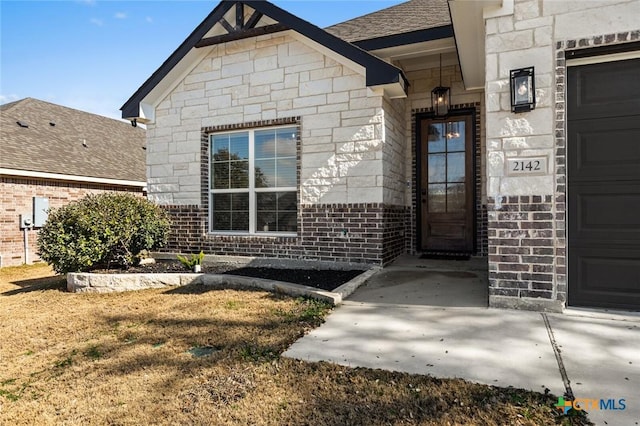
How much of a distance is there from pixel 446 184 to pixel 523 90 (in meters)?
3.46

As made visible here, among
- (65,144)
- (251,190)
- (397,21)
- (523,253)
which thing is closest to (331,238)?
(251,190)

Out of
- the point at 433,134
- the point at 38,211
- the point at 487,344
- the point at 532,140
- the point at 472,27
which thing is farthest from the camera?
the point at 38,211

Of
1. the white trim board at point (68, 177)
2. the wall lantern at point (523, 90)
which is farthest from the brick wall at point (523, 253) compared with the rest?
the white trim board at point (68, 177)

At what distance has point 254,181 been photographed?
6.89 meters

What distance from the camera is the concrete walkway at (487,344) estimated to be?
224 centimetres

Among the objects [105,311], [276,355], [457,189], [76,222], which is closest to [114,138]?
[76,222]

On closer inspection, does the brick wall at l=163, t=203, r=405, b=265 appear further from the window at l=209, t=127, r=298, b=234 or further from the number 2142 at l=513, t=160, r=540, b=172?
the number 2142 at l=513, t=160, r=540, b=172

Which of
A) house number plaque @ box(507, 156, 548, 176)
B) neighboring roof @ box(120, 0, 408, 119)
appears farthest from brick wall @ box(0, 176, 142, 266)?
house number plaque @ box(507, 156, 548, 176)

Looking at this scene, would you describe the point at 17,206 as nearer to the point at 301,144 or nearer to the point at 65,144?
the point at 65,144

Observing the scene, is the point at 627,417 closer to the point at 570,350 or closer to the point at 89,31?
the point at 570,350

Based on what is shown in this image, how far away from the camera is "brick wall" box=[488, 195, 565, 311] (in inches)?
138

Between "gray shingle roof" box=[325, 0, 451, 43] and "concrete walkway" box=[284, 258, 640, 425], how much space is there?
4.30 m

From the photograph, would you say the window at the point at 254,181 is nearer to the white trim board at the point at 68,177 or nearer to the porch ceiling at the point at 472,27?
the porch ceiling at the point at 472,27

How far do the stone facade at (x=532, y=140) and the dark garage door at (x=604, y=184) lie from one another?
174 mm
